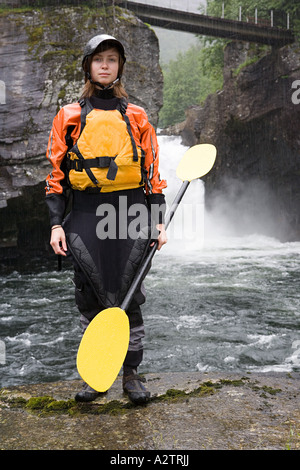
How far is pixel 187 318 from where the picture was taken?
674 cm

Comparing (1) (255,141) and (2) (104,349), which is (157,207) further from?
(1) (255,141)

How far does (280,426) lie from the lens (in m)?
2.27

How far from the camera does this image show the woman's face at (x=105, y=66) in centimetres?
261

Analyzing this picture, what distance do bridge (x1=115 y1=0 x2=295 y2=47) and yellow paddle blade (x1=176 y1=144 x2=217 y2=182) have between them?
525 inches

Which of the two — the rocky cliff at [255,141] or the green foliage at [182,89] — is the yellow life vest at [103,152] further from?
the green foliage at [182,89]

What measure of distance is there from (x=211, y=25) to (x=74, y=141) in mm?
16254

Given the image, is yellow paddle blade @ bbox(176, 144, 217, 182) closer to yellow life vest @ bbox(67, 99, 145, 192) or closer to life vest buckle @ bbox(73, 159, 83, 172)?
yellow life vest @ bbox(67, 99, 145, 192)

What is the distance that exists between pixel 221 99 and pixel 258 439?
16.8 metres

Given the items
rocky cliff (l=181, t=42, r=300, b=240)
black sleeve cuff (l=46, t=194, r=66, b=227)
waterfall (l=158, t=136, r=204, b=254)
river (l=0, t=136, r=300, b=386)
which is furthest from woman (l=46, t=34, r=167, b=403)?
waterfall (l=158, t=136, r=204, b=254)

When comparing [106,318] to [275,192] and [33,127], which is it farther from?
[275,192]

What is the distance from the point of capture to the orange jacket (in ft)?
8.42

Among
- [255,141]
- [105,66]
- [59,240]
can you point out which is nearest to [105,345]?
[59,240]

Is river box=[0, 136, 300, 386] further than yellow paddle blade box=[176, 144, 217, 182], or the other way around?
river box=[0, 136, 300, 386]

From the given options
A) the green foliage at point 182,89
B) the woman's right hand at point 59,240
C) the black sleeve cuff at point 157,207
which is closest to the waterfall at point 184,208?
the black sleeve cuff at point 157,207
